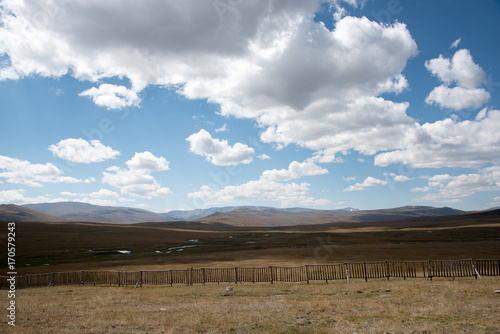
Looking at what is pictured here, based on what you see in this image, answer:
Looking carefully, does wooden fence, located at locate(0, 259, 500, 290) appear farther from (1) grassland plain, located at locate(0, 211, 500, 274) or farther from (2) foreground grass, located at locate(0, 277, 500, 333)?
(1) grassland plain, located at locate(0, 211, 500, 274)

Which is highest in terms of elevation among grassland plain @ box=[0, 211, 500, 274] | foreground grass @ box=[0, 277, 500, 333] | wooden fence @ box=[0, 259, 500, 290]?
foreground grass @ box=[0, 277, 500, 333]

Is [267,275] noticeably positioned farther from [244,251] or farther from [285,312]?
[244,251]

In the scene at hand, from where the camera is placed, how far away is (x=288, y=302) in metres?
18.7

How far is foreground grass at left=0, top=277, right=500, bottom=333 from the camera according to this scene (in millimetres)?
12703

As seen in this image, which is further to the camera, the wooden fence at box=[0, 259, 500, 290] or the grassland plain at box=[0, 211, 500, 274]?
the grassland plain at box=[0, 211, 500, 274]

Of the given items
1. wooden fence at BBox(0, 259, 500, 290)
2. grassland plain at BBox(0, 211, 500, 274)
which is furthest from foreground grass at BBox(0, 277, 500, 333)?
grassland plain at BBox(0, 211, 500, 274)

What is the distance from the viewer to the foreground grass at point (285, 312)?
1270 centimetres

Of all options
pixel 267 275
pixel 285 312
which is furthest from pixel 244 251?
pixel 285 312

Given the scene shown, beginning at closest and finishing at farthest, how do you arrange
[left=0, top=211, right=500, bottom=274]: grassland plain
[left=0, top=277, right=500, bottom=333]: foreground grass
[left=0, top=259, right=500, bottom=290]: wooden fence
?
[left=0, top=277, right=500, bottom=333]: foreground grass < [left=0, top=259, right=500, bottom=290]: wooden fence < [left=0, top=211, right=500, bottom=274]: grassland plain

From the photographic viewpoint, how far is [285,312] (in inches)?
627

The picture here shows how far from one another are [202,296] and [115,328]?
9.81 meters

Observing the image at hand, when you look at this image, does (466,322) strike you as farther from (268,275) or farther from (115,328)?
(268,275)

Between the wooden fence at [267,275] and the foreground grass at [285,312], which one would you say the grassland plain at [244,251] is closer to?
the wooden fence at [267,275]

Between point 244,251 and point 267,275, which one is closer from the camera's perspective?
point 267,275
